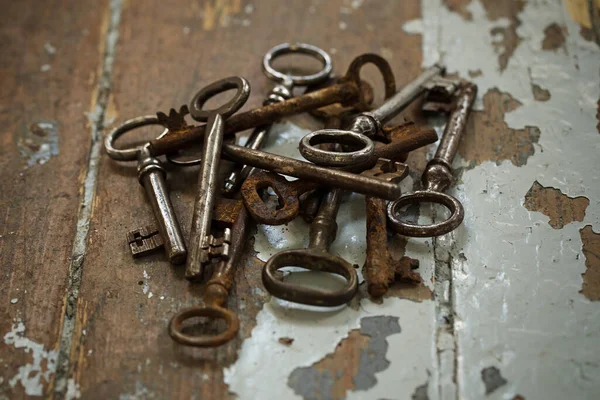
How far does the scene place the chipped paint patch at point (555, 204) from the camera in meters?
1.56

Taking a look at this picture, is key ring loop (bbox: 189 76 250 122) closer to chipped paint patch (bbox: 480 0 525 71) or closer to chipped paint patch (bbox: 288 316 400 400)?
chipped paint patch (bbox: 288 316 400 400)

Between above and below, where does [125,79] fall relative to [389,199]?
above

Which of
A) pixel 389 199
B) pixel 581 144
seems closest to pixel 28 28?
pixel 389 199

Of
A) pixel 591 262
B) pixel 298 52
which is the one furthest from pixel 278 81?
pixel 591 262

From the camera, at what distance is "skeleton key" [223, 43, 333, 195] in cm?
164

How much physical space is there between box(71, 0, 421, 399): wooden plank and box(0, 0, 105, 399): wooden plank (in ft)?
0.25

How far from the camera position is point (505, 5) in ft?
7.55

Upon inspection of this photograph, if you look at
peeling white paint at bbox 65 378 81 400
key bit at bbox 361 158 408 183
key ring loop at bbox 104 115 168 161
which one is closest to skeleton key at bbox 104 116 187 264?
key ring loop at bbox 104 115 168 161

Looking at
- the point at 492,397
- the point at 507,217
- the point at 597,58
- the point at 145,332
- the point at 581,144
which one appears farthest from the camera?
the point at 597,58

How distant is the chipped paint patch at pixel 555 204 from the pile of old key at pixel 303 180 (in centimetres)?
21

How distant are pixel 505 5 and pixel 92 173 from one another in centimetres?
155

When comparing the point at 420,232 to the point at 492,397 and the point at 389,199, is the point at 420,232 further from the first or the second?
the point at 492,397

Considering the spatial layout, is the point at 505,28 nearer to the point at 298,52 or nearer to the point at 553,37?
the point at 553,37

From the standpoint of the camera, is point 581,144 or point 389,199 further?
point 581,144
